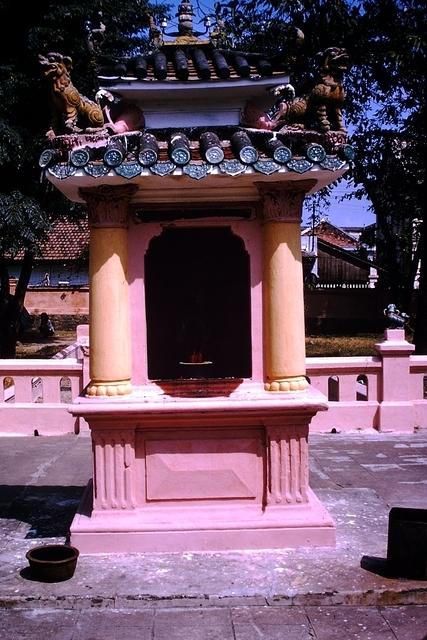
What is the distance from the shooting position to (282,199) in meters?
6.73

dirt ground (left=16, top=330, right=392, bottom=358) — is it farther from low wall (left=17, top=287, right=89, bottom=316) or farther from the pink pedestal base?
the pink pedestal base

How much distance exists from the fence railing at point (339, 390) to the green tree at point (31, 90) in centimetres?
368

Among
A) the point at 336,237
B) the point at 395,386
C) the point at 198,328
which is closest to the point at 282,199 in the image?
the point at 198,328

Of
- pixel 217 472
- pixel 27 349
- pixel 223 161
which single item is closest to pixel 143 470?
pixel 217 472

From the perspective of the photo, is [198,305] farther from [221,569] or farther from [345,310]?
[345,310]

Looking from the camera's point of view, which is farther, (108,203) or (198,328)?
(198,328)

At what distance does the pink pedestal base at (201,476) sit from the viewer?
6590 mm

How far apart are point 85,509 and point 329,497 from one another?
2.70m

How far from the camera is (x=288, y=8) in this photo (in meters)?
16.3

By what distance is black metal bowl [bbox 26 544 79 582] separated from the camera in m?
5.94

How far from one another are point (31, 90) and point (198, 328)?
10243mm

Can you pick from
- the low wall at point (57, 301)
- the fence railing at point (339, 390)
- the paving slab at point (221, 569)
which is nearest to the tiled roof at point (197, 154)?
the paving slab at point (221, 569)

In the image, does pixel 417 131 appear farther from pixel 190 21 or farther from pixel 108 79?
pixel 108 79

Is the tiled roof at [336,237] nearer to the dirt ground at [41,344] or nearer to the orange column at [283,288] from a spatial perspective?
the dirt ground at [41,344]
